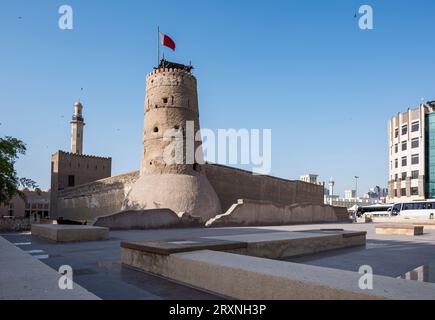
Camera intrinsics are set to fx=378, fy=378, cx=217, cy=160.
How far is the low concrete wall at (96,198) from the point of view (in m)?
28.6

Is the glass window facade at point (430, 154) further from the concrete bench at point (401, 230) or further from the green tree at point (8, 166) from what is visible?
the green tree at point (8, 166)

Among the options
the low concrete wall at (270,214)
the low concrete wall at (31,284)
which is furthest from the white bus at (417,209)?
the low concrete wall at (31,284)

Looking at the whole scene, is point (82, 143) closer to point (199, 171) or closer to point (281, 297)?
point (199, 171)

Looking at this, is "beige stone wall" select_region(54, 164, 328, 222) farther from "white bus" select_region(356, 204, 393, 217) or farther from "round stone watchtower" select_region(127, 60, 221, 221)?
"white bus" select_region(356, 204, 393, 217)

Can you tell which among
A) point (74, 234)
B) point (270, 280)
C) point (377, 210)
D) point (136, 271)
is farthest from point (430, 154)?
point (270, 280)

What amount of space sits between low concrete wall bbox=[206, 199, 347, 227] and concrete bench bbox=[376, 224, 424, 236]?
27.0 ft

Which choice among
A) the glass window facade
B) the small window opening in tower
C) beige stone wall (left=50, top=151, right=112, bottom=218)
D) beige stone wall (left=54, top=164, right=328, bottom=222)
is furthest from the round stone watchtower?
the glass window facade

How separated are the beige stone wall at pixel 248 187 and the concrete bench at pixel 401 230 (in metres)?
13.2

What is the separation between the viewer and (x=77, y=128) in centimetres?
4853

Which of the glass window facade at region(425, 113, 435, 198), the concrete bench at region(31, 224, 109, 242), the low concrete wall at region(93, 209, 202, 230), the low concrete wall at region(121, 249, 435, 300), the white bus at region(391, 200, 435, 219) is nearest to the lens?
the low concrete wall at region(121, 249, 435, 300)

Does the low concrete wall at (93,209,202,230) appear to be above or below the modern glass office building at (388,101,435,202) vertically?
below

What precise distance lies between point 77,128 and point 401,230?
42656 mm

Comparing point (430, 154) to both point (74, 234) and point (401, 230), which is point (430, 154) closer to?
point (401, 230)

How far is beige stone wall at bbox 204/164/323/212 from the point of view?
27016mm
